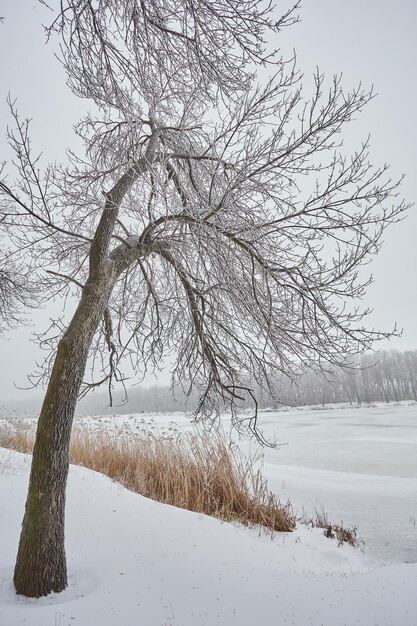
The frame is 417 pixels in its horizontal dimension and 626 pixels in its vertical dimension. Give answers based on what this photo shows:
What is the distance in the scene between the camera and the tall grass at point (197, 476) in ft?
16.0

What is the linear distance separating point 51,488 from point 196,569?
1.37 m

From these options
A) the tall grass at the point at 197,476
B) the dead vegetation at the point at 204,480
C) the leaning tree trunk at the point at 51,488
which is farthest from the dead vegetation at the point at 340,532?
the leaning tree trunk at the point at 51,488

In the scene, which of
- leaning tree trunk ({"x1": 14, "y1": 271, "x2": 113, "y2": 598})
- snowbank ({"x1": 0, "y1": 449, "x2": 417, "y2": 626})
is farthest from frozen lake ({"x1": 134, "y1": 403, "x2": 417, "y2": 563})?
leaning tree trunk ({"x1": 14, "y1": 271, "x2": 113, "y2": 598})

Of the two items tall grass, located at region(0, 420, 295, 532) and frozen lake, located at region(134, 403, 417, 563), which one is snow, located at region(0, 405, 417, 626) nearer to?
frozen lake, located at region(134, 403, 417, 563)

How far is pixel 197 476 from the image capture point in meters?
5.38

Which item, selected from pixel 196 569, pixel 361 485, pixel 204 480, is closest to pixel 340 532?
pixel 204 480

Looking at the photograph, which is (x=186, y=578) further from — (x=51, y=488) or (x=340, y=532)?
(x=340, y=532)

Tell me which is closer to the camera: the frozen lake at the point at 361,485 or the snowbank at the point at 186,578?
the snowbank at the point at 186,578

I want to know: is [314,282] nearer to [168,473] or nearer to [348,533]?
[348,533]

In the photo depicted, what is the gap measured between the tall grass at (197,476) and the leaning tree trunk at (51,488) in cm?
288

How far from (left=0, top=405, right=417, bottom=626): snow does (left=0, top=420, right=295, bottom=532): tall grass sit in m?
0.38

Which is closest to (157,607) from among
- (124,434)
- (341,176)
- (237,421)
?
(237,421)

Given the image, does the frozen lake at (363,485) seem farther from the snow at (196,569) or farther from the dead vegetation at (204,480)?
the dead vegetation at (204,480)

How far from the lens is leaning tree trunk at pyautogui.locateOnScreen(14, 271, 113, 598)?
2326 mm
